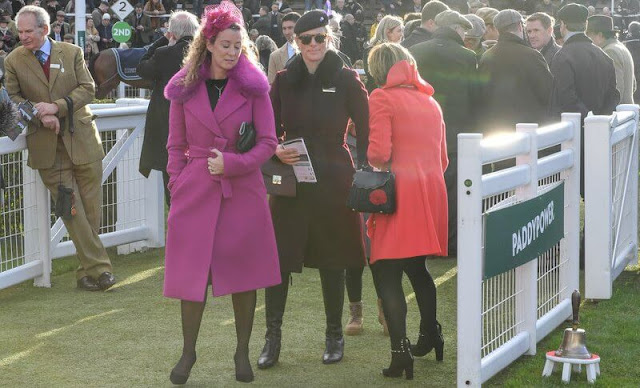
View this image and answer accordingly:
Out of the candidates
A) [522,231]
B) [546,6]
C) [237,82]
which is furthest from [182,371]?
[546,6]

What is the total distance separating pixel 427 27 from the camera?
10523 mm

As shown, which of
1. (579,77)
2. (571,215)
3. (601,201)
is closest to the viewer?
(571,215)

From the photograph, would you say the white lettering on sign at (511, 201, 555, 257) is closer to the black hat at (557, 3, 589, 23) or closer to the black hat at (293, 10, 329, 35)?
the black hat at (293, 10, 329, 35)

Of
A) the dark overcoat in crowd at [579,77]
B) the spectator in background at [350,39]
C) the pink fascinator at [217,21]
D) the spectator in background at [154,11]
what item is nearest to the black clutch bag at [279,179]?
the pink fascinator at [217,21]

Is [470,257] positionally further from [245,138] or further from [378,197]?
[245,138]

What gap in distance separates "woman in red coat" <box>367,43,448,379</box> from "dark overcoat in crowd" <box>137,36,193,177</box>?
2731 mm

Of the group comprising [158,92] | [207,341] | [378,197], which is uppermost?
[158,92]

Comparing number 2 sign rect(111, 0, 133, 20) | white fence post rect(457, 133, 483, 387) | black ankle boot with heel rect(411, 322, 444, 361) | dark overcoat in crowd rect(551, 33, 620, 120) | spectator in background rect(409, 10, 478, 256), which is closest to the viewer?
white fence post rect(457, 133, 483, 387)

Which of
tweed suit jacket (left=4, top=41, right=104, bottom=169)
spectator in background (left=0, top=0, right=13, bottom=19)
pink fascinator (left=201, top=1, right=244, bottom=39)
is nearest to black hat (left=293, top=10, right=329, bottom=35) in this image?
pink fascinator (left=201, top=1, right=244, bottom=39)

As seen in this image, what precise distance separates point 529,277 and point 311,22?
70.1 inches

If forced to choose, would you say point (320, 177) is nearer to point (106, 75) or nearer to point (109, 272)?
point (109, 272)

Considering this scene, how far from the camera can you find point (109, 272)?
9.05 m

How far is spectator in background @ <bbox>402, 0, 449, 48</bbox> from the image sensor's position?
10.4 m

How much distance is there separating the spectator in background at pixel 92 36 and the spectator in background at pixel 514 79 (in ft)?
75.3
